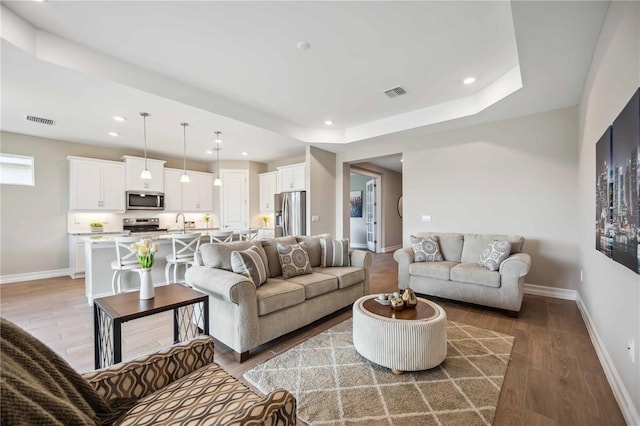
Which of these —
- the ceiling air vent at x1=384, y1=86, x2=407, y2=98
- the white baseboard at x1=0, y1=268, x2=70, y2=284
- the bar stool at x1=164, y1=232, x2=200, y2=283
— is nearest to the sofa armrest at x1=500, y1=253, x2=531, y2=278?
the ceiling air vent at x1=384, y1=86, x2=407, y2=98

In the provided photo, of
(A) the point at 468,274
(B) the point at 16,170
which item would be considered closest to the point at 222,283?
(A) the point at 468,274

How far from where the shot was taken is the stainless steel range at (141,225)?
6.25 metres

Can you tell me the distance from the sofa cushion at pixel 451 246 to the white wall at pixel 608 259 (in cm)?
138

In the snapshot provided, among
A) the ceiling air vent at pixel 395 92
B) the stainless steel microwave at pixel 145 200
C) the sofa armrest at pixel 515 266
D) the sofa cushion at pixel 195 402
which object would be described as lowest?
the sofa cushion at pixel 195 402

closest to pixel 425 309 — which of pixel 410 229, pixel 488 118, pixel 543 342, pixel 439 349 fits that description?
pixel 439 349

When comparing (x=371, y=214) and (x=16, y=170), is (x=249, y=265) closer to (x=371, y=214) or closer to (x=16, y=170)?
(x=16, y=170)

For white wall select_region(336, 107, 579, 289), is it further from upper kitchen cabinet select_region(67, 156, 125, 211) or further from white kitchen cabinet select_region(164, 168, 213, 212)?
upper kitchen cabinet select_region(67, 156, 125, 211)

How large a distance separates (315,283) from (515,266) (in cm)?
228

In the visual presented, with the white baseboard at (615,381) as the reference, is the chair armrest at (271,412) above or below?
above

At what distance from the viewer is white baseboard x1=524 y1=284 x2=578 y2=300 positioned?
12.4 feet

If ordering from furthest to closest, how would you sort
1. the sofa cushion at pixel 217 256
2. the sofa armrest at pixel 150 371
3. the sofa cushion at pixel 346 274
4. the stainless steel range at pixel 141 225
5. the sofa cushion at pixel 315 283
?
the stainless steel range at pixel 141 225 < the sofa cushion at pixel 346 274 < the sofa cushion at pixel 315 283 < the sofa cushion at pixel 217 256 < the sofa armrest at pixel 150 371

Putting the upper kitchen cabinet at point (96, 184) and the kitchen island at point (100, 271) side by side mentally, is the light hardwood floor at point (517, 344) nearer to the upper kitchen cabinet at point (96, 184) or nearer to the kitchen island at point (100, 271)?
the kitchen island at point (100, 271)

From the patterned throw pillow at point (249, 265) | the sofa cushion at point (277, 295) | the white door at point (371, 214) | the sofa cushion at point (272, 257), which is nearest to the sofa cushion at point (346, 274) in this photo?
the sofa cushion at point (272, 257)

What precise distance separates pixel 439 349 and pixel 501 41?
9.43ft
